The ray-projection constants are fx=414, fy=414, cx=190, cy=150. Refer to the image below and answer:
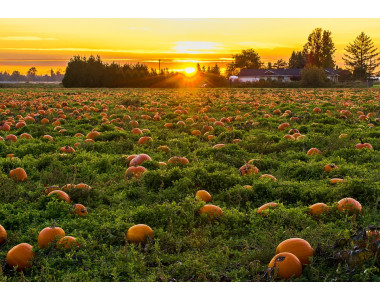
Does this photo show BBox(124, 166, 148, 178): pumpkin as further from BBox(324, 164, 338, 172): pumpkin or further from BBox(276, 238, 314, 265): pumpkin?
BBox(276, 238, 314, 265): pumpkin

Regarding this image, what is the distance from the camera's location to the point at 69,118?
11555 mm

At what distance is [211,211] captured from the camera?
4113mm

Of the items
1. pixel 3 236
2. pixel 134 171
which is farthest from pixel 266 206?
pixel 3 236

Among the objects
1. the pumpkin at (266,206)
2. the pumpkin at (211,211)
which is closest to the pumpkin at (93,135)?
the pumpkin at (211,211)

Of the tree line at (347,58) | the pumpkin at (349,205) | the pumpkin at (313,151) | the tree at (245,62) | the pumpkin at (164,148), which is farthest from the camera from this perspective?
the tree at (245,62)

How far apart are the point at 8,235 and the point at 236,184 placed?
103 inches

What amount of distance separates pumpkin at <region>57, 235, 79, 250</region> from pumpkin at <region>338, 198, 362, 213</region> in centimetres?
251

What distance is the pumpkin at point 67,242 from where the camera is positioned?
344cm

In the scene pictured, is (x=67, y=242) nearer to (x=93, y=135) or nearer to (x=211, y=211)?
(x=211, y=211)

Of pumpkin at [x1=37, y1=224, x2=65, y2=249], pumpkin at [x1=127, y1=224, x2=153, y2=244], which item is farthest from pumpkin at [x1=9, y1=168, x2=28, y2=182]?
pumpkin at [x1=127, y1=224, x2=153, y2=244]

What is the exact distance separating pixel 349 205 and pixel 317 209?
12.0 inches

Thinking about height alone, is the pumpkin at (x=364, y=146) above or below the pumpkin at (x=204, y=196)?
above

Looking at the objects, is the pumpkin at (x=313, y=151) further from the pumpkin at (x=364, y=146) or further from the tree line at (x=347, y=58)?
the tree line at (x=347, y=58)

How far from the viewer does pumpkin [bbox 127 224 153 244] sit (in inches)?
144
